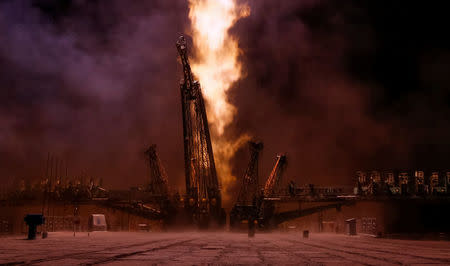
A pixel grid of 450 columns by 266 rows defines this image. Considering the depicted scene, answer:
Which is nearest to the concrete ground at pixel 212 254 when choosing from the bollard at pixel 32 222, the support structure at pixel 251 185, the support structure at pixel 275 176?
the bollard at pixel 32 222

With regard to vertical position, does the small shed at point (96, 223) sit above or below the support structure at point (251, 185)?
below

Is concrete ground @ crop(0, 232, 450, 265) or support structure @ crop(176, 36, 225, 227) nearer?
concrete ground @ crop(0, 232, 450, 265)

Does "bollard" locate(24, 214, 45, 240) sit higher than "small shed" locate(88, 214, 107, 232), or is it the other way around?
"bollard" locate(24, 214, 45, 240)

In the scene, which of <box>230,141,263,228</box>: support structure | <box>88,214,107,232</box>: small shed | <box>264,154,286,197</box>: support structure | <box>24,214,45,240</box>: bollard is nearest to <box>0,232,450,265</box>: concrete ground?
<box>24,214,45,240</box>: bollard

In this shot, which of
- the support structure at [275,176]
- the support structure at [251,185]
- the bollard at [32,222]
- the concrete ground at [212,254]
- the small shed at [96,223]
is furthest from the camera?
the support structure at [275,176]

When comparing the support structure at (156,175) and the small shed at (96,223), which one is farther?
the support structure at (156,175)

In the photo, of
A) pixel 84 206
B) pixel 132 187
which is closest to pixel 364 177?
pixel 132 187

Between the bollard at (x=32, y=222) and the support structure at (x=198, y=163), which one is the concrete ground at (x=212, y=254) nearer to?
the bollard at (x=32, y=222)

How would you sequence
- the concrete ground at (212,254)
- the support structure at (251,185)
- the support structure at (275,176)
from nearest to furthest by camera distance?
the concrete ground at (212,254) < the support structure at (251,185) < the support structure at (275,176)

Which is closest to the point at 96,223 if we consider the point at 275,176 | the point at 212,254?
the point at 275,176

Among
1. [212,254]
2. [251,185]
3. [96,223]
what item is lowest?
[96,223]

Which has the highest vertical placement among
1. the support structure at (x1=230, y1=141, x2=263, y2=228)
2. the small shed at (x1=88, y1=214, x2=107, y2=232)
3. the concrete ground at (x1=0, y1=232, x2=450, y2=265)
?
the support structure at (x1=230, y1=141, x2=263, y2=228)

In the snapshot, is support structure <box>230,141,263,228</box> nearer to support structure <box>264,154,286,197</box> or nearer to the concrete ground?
support structure <box>264,154,286,197</box>

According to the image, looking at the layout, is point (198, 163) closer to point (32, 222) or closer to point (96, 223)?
point (96, 223)
